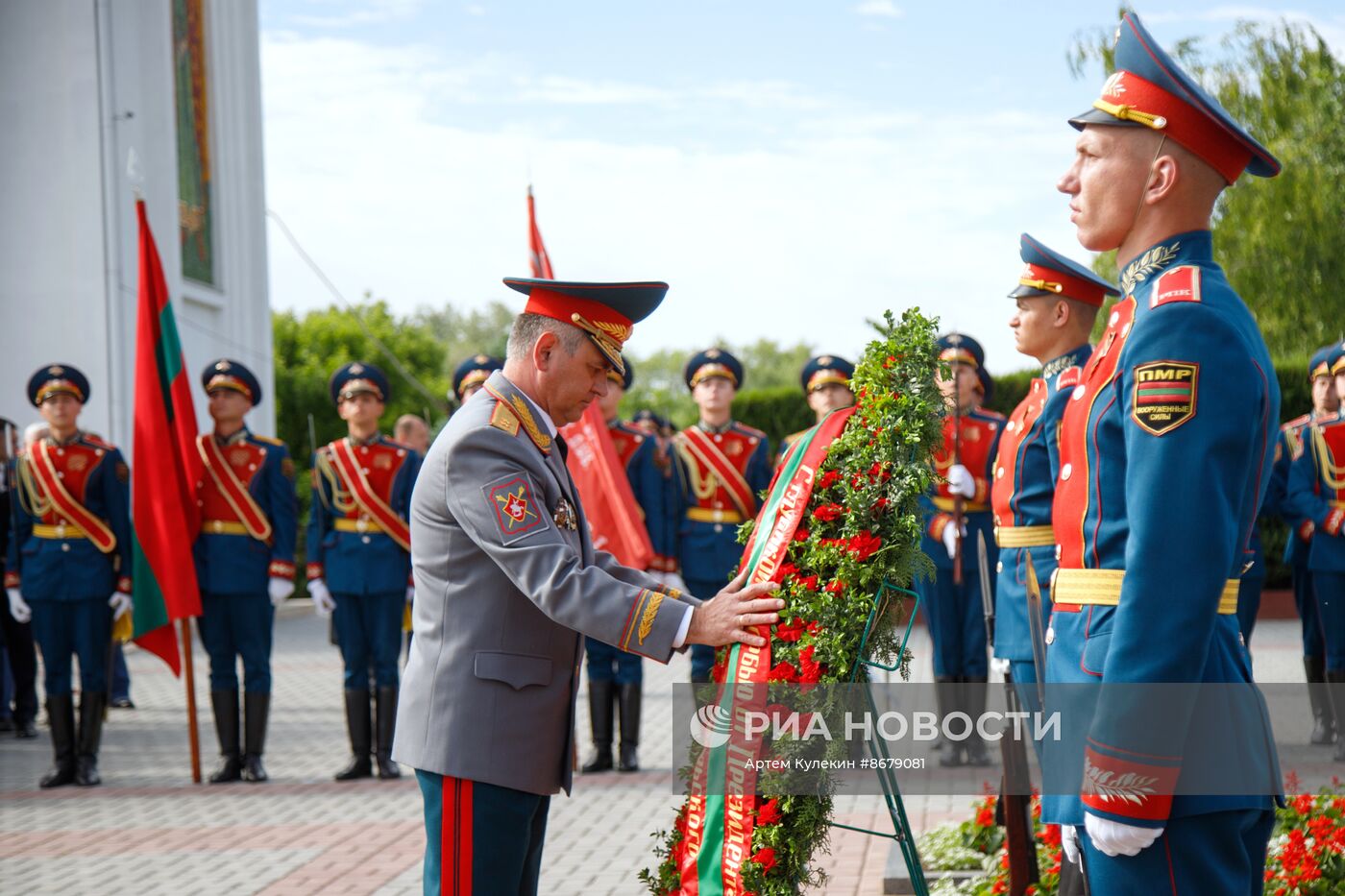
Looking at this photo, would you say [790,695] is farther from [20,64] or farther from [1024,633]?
[20,64]

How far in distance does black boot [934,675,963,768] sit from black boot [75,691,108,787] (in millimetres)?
5056

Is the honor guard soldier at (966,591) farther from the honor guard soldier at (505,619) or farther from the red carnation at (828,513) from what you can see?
the honor guard soldier at (505,619)

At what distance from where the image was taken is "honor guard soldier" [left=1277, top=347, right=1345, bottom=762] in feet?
29.2

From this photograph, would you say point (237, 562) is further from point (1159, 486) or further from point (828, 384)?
point (1159, 486)

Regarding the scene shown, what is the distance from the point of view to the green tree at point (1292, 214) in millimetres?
20734

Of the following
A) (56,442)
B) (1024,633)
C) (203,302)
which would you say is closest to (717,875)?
(1024,633)

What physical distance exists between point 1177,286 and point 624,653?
6182 mm

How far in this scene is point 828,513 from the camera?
11.4ft

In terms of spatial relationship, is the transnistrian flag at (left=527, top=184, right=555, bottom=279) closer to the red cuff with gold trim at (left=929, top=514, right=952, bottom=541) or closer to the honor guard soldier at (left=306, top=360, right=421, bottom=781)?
the honor guard soldier at (left=306, top=360, right=421, bottom=781)

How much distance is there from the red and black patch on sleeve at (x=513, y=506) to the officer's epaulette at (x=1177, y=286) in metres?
1.45

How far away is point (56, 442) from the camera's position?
879cm

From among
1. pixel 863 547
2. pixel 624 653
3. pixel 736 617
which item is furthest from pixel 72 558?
pixel 863 547

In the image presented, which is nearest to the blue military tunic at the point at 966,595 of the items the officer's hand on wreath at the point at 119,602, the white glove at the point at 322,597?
the white glove at the point at 322,597

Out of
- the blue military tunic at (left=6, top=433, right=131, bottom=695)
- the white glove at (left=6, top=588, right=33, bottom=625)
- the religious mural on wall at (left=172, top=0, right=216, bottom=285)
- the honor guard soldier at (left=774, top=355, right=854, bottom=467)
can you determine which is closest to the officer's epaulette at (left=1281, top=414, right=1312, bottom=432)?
the honor guard soldier at (left=774, top=355, right=854, bottom=467)
